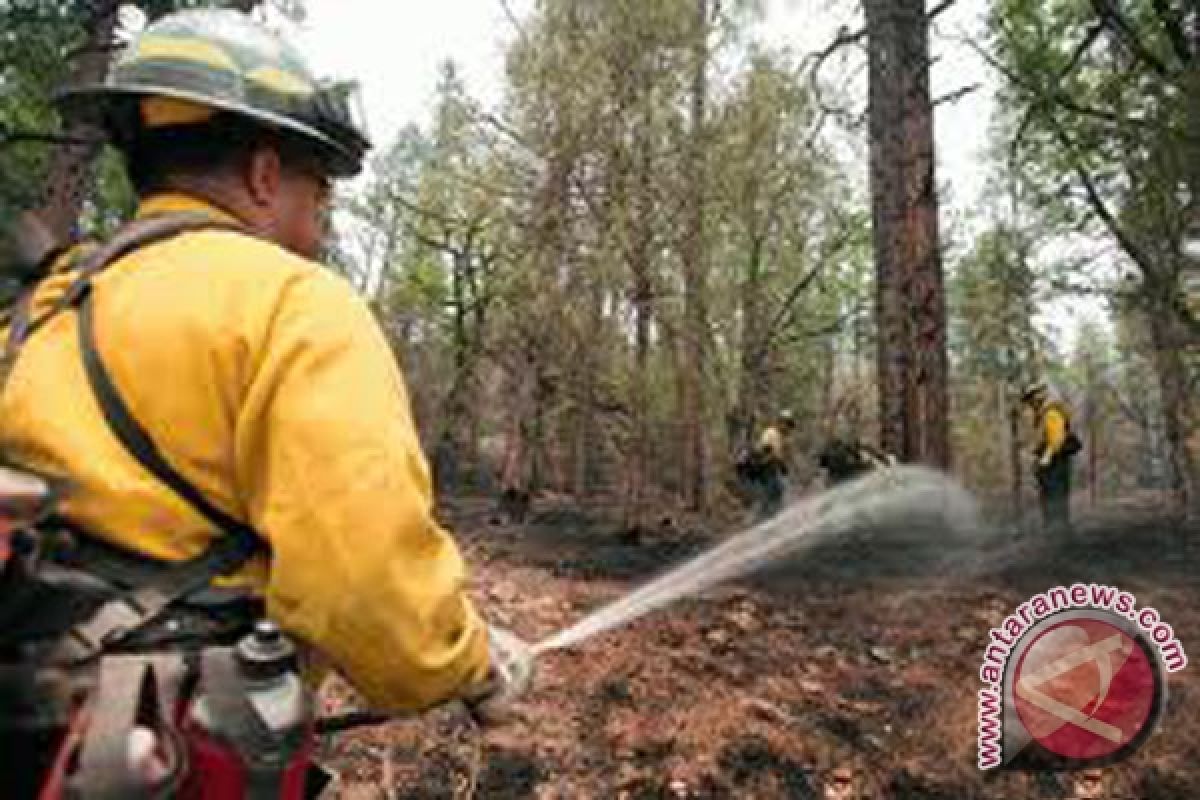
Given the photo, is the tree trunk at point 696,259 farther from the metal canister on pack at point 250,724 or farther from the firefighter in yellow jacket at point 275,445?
the metal canister on pack at point 250,724

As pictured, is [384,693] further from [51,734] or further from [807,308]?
[807,308]

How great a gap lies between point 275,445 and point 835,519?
11191mm

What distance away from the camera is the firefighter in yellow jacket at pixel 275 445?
1.61 metres

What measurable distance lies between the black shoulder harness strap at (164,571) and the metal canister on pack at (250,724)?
0.15 meters

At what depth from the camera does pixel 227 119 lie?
2059 mm

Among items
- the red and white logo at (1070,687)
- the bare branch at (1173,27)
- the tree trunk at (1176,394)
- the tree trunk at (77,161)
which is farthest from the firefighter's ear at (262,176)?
the bare branch at (1173,27)

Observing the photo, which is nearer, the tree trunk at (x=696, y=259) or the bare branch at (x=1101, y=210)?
the tree trunk at (x=696, y=259)

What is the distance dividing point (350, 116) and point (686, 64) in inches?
460

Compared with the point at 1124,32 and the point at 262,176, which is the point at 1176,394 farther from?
the point at 262,176

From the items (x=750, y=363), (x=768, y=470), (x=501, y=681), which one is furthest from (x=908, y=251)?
(x=750, y=363)

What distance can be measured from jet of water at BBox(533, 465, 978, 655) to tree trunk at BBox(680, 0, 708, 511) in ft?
9.58

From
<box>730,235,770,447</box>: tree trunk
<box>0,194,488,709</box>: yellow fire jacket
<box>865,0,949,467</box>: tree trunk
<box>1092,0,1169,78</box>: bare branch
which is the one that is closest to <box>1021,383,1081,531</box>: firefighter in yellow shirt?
<box>1092,0,1169,78</box>: bare branch

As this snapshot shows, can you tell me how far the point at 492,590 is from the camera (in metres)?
9.05

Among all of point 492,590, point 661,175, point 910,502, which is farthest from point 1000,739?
point 661,175
